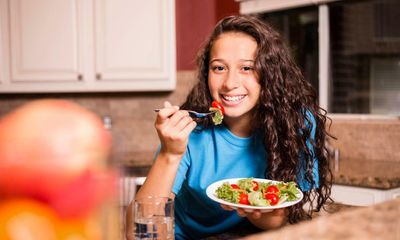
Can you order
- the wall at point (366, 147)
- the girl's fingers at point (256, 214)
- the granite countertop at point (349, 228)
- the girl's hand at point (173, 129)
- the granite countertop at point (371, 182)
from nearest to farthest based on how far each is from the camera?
the granite countertop at point (349, 228) < the girl's fingers at point (256, 214) < the girl's hand at point (173, 129) < the granite countertop at point (371, 182) < the wall at point (366, 147)

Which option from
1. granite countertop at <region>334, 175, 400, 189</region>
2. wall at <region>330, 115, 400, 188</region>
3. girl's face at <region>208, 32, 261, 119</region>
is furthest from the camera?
wall at <region>330, 115, 400, 188</region>

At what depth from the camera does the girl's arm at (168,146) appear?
1.19 m

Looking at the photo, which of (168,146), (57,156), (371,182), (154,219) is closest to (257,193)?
(168,146)

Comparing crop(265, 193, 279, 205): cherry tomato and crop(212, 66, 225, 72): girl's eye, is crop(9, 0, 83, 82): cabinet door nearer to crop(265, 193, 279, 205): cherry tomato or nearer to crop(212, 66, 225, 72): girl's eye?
crop(212, 66, 225, 72): girl's eye

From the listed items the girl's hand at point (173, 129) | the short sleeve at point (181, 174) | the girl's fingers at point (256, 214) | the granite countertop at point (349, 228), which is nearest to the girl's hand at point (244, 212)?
the girl's fingers at point (256, 214)

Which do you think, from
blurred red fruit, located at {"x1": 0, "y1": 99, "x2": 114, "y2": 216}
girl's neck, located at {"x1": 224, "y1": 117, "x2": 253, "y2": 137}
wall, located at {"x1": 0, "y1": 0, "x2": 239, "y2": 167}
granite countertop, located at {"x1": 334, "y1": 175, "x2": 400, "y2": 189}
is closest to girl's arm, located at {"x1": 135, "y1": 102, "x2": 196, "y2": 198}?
girl's neck, located at {"x1": 224, "y1": 117, "x2": 253, "y2": 137}

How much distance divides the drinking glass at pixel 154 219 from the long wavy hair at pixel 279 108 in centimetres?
66

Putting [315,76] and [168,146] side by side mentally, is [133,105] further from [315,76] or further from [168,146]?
[168,146]


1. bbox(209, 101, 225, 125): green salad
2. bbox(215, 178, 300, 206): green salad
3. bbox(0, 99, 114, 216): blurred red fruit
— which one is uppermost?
bbox(0, 99, 114, 216): blurred red fruit

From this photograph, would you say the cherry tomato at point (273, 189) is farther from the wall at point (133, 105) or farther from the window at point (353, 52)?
the wall at point (133, 105)

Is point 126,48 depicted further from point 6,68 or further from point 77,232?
point 77,232

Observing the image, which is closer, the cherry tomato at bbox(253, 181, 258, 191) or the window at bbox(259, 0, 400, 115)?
the cherry tomato at bbox(253, 181, 258, 191)

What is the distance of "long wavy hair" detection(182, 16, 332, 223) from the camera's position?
145cm

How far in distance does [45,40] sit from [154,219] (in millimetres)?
2704
